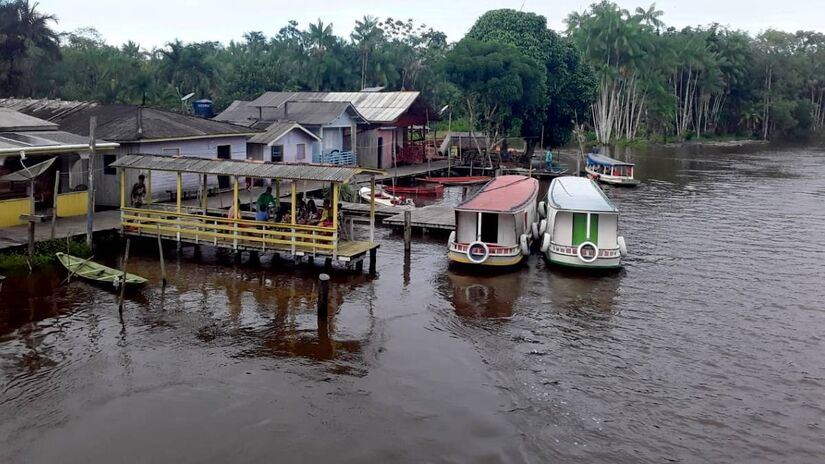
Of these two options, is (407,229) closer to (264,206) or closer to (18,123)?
(264,206)

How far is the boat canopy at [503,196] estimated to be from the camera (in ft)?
71.4

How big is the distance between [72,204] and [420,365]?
46.5ft

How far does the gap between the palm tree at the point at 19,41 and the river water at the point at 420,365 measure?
28850 millimetres

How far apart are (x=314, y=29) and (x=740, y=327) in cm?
5416

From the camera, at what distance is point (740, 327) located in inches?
678

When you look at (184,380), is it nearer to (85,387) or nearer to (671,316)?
(85,387)

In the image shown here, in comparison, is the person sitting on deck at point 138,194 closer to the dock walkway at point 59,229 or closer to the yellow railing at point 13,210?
the dock walkway at point 59,229

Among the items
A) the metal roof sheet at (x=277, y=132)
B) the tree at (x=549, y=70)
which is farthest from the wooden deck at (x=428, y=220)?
the tree at (x=549, y=70)

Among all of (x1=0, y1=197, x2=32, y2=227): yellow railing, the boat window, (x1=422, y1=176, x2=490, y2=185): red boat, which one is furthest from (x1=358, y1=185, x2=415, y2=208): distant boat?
(x1=0, y1=197, x2=32, y2=227): yellow railing

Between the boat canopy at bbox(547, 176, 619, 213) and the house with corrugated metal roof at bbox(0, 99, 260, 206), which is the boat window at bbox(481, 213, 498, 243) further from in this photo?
the house with corrugated metal roof at bbox(0, 99, 260, 206)

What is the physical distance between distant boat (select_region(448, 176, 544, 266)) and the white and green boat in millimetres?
983

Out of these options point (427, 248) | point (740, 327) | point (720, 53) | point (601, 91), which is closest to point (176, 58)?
point (427, 248)

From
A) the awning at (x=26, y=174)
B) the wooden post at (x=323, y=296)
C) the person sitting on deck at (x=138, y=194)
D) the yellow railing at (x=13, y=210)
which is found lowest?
the wooden post at (x=323, y=296)

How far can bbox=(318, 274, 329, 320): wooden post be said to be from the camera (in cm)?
1573
